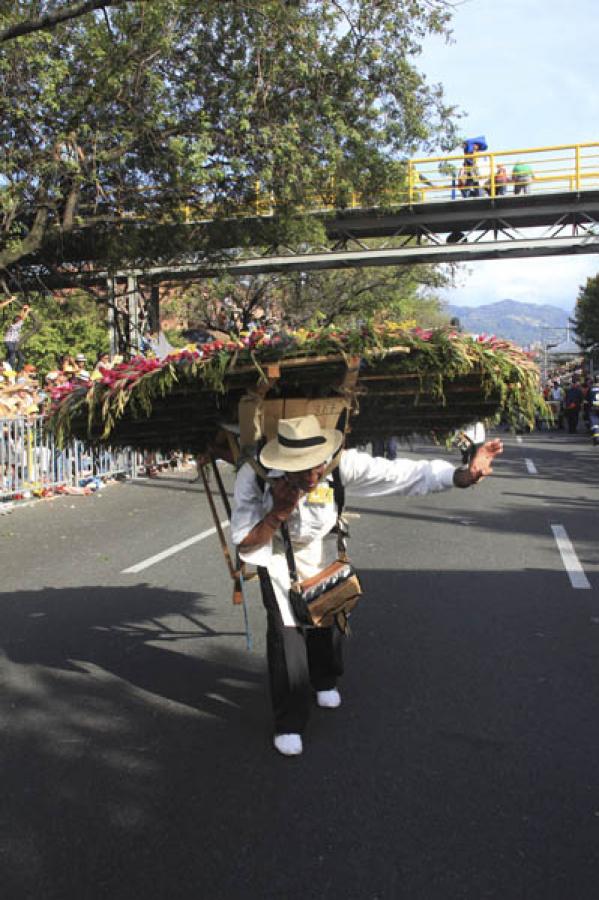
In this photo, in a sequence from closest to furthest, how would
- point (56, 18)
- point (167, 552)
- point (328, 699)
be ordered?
point (328, 699)
point (167, 552)
point (56, 18)

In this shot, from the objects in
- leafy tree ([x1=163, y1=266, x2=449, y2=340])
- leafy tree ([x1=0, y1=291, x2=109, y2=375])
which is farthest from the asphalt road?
leafy tree ([x1=163, y1=266, x2=449, y2=340])

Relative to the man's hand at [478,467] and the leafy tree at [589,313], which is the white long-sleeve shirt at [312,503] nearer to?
the man's hand at [478,467]

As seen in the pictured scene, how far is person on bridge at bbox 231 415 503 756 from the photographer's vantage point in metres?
3.80

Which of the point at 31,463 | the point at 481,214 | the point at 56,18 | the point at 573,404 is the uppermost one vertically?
the point at 56,18

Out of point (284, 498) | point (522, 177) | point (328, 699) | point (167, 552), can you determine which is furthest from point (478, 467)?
point (522, 177)

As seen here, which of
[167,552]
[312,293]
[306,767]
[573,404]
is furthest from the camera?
[312,293]

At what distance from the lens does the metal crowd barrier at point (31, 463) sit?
1250 cm

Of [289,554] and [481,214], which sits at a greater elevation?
[481,214]

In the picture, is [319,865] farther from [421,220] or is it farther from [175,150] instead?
[421,220]

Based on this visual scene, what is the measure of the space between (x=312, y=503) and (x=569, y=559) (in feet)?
16.8

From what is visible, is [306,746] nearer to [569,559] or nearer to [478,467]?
[478,467]

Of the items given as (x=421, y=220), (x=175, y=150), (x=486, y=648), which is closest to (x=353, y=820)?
(x=486, y=648)

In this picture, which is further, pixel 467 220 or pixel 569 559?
pixel 467 220

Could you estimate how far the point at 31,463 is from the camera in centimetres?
1320
